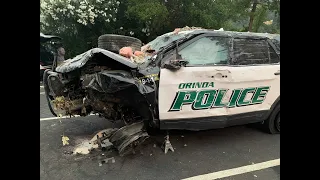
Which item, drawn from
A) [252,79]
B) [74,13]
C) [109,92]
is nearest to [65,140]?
[109,92]

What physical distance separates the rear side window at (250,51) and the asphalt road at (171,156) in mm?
1353

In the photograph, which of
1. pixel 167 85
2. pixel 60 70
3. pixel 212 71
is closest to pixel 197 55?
pixel 212 71

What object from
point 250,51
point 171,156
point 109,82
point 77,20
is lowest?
point 171,156

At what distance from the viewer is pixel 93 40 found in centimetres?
1148

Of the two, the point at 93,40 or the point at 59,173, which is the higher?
the point at 93,40

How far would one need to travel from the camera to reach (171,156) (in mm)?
3766

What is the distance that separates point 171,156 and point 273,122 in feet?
6.80

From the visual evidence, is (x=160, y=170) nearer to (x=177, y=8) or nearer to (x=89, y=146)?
(x=89, y=146)

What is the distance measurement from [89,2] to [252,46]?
26.4 feet

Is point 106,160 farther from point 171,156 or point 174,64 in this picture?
A: point 174,64

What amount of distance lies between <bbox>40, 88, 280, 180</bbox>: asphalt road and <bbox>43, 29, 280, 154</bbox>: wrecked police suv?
0.27m

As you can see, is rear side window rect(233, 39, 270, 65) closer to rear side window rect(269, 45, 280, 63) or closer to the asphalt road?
rear side window rect(269, 45, 280, 63)
